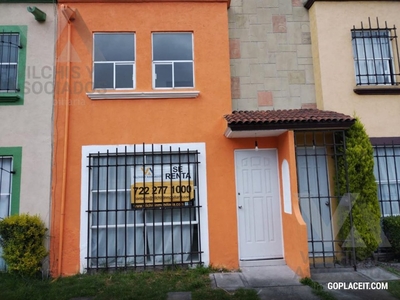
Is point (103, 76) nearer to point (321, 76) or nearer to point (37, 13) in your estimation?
point (37, 13)

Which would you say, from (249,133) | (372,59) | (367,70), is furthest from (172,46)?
(372,59)

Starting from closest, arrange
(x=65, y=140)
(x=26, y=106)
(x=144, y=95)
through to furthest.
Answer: (x=65, y=140)
(x=26, y=106)
(x=144, y=95)

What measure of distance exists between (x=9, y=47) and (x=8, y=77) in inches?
26.8

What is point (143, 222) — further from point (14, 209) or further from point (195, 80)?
point (195, 80)

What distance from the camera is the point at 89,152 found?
702cm

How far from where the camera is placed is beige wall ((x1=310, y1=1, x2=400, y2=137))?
7680 millimetres

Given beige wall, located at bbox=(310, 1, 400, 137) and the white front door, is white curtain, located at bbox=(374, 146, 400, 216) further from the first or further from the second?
the white front door

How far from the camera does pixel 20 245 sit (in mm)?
6203

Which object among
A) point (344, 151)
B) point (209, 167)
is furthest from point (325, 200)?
point (209, 167)

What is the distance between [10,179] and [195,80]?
4.43 metres

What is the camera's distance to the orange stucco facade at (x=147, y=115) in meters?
6.82

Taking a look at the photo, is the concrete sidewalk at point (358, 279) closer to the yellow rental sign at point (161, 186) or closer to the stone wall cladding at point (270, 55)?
the yellow rental sign at point (161, 186)

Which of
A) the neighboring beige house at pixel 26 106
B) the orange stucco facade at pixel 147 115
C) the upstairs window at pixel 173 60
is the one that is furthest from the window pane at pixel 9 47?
the upstairs window at pixel 173 60

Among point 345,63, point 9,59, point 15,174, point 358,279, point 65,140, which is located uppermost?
point 9,59
